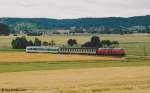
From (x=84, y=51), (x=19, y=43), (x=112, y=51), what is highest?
(x=19, y=43)

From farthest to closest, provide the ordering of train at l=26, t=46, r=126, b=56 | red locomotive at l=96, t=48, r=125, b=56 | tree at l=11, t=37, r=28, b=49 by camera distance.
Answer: tree at l=11, t=37, r=28, b=49, train at l=26, t=46, r=126, b=56, red locomotive at l=96, t=48, r=125, b=56

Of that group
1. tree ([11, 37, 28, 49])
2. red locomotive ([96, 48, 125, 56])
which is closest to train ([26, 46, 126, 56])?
red locomotive ([96, 48, 125, 56])

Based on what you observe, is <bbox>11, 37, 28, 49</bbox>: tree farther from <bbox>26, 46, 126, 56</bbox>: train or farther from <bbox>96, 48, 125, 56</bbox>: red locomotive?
<bbox>96, 48, 125, 56</bbox>: red locomotive

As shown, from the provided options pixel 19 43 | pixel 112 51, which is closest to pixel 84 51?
pixel 112 51

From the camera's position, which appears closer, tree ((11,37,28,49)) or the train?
the train

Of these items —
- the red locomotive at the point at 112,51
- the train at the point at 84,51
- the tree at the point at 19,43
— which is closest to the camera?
the red locomotive at the point at 112,51

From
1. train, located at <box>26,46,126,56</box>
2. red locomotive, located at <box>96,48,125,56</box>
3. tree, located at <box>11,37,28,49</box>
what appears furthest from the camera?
tree, located at <box>11,37,28,49</box>

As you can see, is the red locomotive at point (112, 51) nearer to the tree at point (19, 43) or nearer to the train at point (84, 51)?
the train at point (84, 51)

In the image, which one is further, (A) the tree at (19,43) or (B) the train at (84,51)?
(A) the tree at (19,43)

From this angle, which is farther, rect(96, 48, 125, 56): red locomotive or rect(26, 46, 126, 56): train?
rect(26, 46, 126, 56): train

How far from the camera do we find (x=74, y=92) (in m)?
34.2

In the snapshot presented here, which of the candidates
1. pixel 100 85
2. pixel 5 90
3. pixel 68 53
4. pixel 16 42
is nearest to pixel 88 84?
pixel 100 85

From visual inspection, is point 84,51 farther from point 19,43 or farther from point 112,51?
point 19,43

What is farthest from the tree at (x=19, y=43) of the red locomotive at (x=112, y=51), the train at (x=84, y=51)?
the red locomotive at (x=112, y=51)
